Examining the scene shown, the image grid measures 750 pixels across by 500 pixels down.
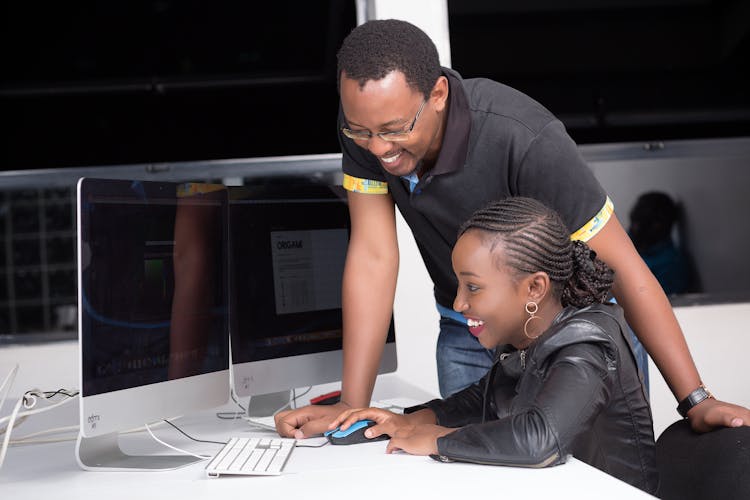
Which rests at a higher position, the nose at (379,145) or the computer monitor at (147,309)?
the nose at (379,145)

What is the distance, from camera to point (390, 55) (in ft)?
4.40

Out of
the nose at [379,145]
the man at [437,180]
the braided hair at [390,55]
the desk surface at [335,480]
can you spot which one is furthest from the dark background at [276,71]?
the desk surface at [335,480]

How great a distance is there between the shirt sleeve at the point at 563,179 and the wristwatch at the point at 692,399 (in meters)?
A: 0.31

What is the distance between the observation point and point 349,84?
1338 mm

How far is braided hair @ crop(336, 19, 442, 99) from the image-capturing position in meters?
1.33

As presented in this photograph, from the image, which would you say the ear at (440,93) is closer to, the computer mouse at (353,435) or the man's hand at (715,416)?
the computer mouse at (353,435)

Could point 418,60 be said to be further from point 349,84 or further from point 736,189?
point 736,189

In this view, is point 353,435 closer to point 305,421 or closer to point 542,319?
point 305,421

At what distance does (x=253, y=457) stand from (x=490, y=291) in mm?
427

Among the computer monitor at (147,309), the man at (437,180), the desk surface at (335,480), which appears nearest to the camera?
the desk surface at (335,480)

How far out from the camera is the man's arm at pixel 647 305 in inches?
55.7

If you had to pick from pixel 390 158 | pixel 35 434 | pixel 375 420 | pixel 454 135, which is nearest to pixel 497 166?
pixel 454 135

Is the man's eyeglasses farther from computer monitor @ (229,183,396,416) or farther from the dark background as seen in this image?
the dark background

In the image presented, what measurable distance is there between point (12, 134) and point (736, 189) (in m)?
4.09
